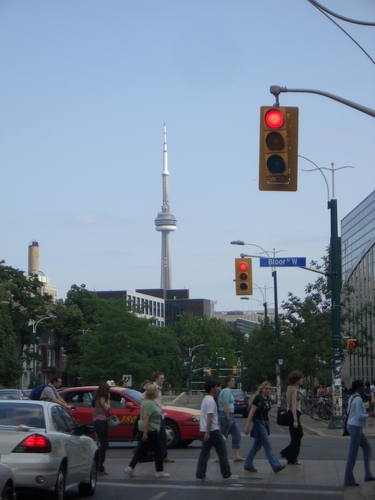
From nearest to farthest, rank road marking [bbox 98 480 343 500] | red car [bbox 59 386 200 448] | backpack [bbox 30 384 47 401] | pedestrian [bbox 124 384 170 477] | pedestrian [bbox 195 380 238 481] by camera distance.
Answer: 1. road marking [bbox 98 480 343 500]
2. pedestrian [bbox 195 380 238 481]
3. pedestrian [bbox 124 384 170 477]
4. backpack [bbox 30 384 47 401]
5. red car [bbox 59 386 200 448]

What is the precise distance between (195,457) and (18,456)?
874cm

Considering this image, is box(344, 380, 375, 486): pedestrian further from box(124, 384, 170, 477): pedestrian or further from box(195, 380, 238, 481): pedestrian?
box(124, 384, 170, 477): pedestrian

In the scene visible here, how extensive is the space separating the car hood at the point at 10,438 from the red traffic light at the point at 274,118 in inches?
219

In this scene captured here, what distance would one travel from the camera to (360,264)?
85375mm

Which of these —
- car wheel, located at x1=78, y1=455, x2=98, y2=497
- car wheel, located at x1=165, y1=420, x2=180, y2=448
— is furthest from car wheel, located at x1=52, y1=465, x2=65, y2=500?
car wheel, located at x1=165, y1=420, x2=180, y2=448

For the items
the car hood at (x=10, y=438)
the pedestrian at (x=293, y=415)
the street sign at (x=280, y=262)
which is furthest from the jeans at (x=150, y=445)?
the street sign at (x=280, y=262)

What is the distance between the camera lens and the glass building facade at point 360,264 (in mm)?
78562

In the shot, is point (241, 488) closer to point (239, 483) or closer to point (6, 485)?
point (239, 483)

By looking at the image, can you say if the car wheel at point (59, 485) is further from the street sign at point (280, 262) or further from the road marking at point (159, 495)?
the street sign at point (280, 262)

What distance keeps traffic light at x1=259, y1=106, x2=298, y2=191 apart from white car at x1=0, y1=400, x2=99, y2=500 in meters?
4.50

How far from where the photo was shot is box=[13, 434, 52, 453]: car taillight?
10.1 m

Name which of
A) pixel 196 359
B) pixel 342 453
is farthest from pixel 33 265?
pixel 342 453

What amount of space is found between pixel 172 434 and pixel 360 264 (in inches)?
2662

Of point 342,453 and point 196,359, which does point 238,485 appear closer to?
point 342,453
